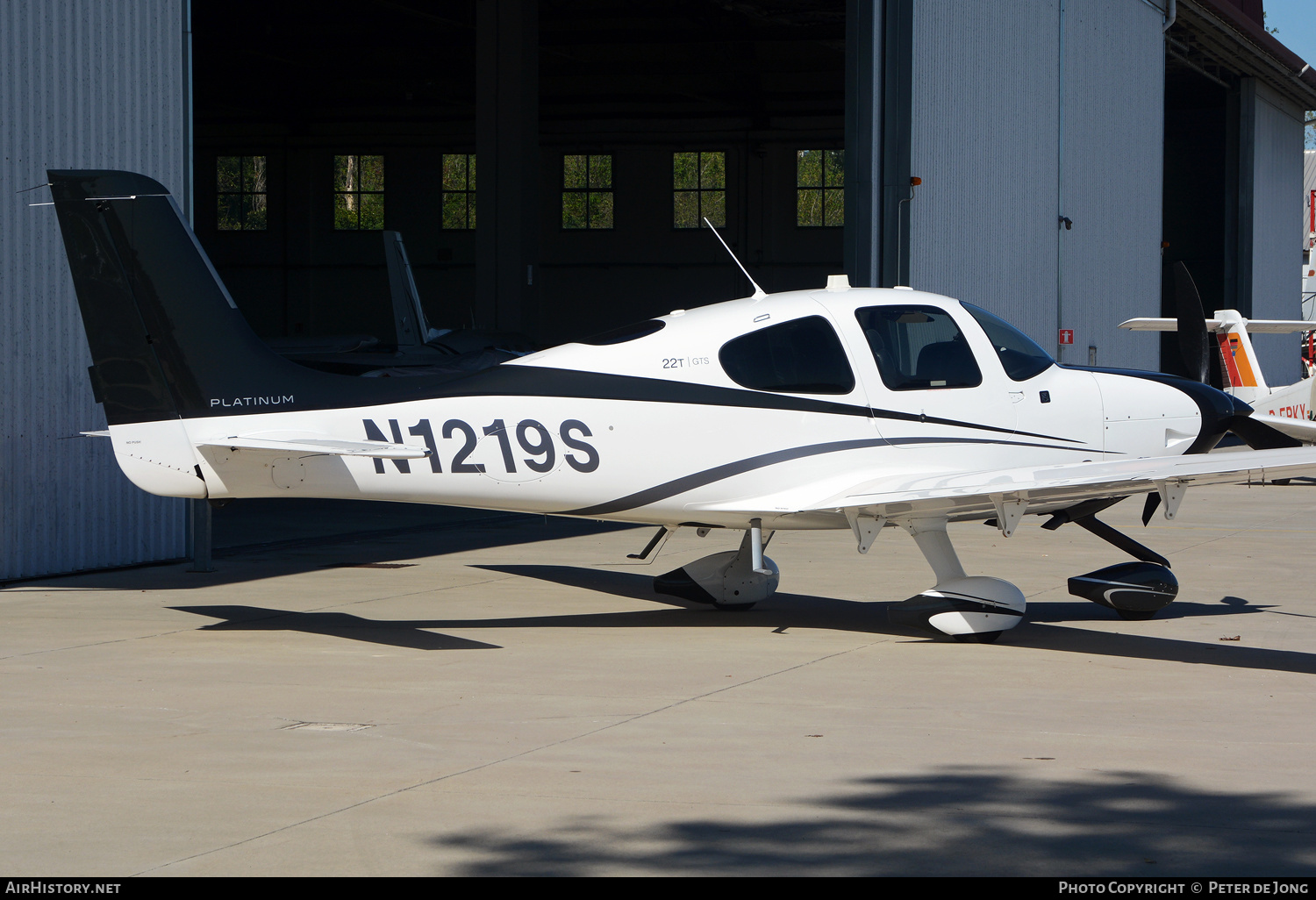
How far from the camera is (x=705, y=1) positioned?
31.2 m

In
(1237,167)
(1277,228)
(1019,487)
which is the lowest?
(1019,487)

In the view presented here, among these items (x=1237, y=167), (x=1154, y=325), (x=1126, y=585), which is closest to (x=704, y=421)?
(x=1126, y=585)

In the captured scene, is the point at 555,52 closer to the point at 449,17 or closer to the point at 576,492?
the point at 449,17

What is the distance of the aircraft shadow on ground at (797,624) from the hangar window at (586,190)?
3055 cm

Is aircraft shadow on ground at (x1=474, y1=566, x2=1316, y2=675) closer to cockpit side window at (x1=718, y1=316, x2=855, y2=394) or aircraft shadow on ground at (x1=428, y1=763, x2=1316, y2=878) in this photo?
cockpit side window at (x1=718, y1=316, x2=855, y2=394)

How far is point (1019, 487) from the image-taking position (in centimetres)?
841

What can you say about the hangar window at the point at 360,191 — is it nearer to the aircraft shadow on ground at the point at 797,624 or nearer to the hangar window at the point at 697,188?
the hangar window at the point at 697,188

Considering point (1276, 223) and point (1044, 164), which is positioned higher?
point (1276, 223)

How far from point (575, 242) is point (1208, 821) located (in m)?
37.2

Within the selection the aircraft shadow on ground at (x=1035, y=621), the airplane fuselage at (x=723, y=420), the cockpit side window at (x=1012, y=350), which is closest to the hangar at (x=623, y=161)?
the aircraft shadow on ground at (x=1035, y=621)

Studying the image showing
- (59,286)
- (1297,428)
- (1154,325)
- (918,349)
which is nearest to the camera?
(918,349)

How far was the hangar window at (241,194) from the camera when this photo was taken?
4212 cm

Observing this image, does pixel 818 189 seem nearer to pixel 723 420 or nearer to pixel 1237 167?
pixel 1237 167

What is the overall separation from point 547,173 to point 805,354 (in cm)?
3267
